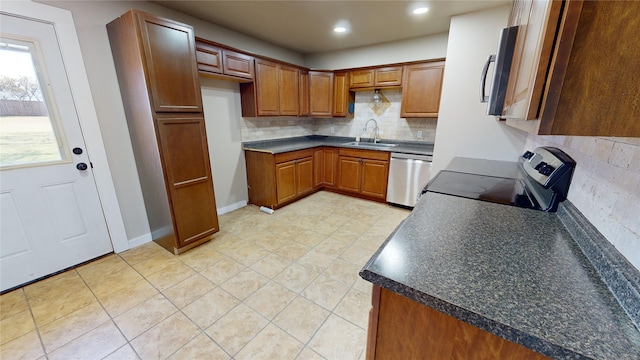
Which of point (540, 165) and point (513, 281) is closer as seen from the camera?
point (513, 281)

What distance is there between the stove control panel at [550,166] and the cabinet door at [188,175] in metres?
2.64

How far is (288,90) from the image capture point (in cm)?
363

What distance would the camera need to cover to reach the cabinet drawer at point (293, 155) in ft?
10.9

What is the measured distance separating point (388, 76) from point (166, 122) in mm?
2972

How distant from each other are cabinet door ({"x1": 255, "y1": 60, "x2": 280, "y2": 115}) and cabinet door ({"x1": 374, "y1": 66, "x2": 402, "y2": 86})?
1.55m

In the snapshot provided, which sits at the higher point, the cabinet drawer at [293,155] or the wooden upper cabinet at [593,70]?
the wooden upper cabinet at [593,70]

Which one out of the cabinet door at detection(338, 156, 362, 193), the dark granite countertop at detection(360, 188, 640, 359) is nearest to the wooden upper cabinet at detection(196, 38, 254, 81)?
the cabinet door at detection(338, 156, 362, 193)

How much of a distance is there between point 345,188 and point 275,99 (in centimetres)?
183

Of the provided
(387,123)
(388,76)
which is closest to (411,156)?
(387,123)

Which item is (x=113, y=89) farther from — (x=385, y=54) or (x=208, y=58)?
(x=385, y=54)

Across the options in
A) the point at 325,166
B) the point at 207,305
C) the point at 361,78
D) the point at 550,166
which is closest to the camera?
the point at 550,166

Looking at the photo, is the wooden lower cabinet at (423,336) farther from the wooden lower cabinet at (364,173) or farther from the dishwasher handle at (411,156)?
the wooden lower cabinet at (364,173)

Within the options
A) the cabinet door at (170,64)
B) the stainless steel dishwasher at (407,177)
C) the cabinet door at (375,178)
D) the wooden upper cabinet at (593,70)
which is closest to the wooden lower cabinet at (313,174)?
the cabinet door at (375,178)

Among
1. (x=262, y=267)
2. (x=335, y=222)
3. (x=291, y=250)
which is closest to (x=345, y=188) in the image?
(x=335, y=222)
